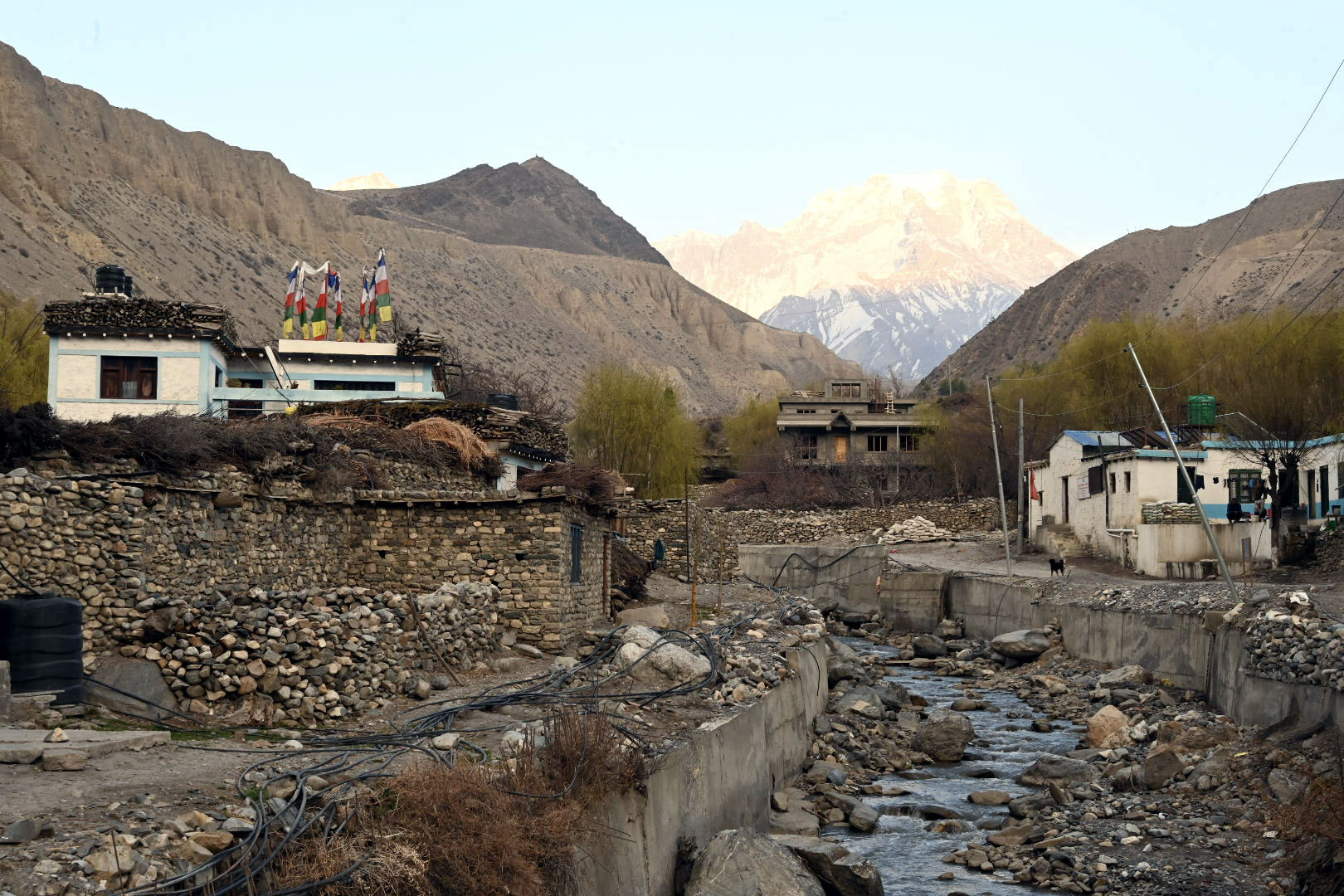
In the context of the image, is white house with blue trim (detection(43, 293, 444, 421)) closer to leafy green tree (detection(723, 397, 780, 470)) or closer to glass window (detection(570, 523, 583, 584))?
glass window (detection(570, 523, 583, 584))

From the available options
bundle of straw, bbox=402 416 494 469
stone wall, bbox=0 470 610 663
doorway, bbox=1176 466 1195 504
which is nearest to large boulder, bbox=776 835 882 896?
stone wall, bbox=0 470 610 663

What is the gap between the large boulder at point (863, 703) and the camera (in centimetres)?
2328

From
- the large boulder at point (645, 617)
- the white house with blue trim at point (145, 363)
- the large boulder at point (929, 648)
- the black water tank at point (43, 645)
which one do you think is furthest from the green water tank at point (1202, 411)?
the black water tank at point (43, 645)

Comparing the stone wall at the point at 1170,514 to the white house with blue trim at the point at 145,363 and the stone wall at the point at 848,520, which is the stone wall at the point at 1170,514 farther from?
the white house with blue trim at the point at 145,363

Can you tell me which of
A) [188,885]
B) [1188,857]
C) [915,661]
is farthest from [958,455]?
[188,885]

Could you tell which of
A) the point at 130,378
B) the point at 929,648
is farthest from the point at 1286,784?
the point at 130,378

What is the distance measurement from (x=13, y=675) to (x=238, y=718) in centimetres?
223

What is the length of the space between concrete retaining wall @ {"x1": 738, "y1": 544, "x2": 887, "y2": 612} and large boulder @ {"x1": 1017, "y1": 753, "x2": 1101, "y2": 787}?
2506 cm

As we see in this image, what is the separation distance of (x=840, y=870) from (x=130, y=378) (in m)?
27.8

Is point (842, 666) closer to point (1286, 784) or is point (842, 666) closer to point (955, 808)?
point (955, 808)

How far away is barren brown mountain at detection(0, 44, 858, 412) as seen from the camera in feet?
255

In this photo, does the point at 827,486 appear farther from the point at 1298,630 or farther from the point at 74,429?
the point at 74,429

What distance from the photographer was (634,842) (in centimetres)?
1111

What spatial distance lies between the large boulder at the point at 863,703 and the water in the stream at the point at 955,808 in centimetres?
194
